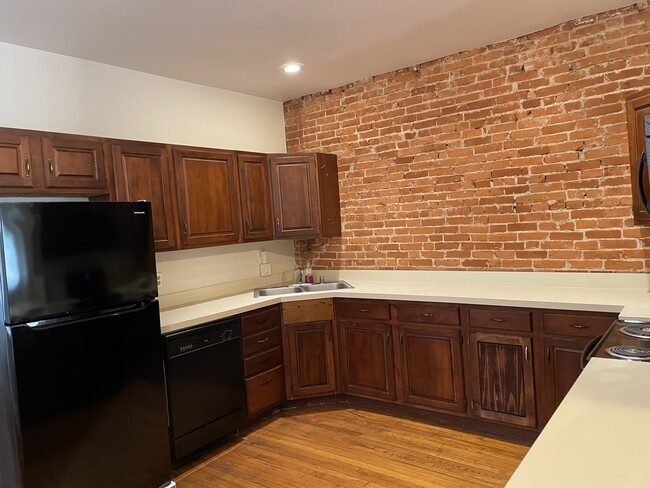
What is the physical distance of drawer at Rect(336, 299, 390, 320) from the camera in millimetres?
3623

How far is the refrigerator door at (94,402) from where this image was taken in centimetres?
228

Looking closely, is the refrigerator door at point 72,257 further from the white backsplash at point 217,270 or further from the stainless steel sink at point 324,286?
the stainless steel sink at point 324,286

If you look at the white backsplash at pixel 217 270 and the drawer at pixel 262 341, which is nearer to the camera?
the drawer at pixel 262 341

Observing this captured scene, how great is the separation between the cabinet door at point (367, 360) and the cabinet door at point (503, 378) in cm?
64

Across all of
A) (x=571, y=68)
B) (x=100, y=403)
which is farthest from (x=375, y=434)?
(x=571, y=68)

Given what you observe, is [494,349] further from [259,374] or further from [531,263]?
[259,374]

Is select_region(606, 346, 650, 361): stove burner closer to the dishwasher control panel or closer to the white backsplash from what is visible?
the dishwasher control panel

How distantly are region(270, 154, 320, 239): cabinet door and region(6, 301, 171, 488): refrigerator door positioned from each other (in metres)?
1.64

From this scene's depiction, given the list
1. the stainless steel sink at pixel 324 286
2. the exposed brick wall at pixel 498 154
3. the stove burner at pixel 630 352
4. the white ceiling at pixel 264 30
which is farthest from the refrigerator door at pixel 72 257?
the stove burner at pixel 630 352

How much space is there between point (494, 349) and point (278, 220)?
201 cm

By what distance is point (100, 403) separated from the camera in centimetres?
252

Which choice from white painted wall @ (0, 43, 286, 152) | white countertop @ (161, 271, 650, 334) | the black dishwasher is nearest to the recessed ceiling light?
white painted wall @ (0, 43, 286, 152)

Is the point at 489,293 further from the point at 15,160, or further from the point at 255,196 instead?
the point at 15,160

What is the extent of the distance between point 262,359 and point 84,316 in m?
1.48
